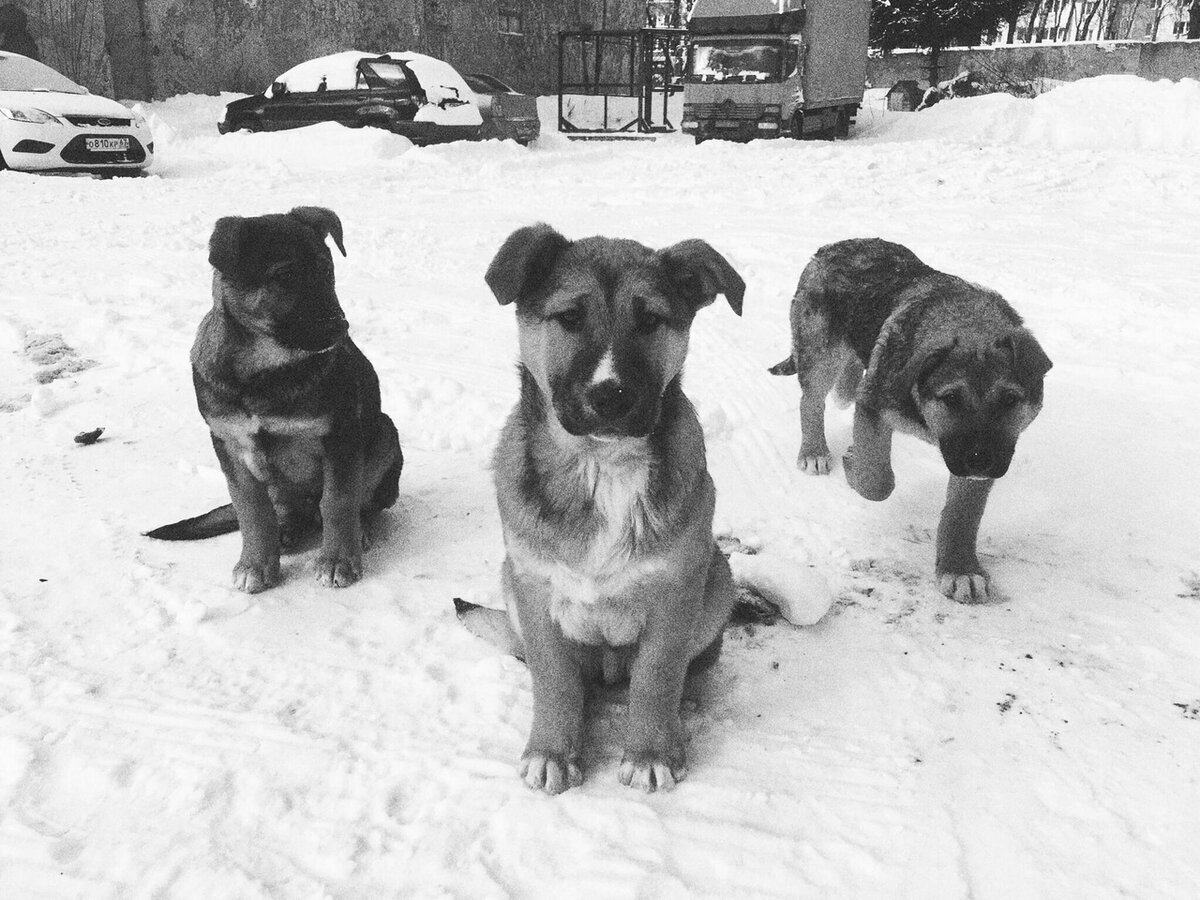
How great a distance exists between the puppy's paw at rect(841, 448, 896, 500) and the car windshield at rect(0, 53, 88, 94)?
1703 centimetres

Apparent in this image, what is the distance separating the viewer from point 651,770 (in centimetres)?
291

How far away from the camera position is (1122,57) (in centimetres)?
3197

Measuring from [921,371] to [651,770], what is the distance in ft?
7.49

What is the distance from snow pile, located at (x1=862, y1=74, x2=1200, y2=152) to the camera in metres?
18.7

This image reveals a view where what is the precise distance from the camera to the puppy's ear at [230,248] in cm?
376

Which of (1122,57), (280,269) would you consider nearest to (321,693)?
(280,269)

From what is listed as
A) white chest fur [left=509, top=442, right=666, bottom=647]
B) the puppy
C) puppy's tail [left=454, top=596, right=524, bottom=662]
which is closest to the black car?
the puppy

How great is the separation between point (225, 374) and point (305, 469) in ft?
1.92

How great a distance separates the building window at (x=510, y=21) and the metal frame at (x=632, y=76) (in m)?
2.31

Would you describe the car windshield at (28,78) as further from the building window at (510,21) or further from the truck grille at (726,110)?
the building window at (510,21)

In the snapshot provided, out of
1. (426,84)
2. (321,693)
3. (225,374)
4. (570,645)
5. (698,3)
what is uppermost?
(698,3)

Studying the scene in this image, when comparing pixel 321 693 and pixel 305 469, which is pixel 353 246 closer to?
pixel 305 469

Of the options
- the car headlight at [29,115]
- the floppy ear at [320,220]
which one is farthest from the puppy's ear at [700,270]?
the car headlight at [29,115]

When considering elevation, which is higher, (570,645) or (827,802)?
(570,645)
